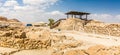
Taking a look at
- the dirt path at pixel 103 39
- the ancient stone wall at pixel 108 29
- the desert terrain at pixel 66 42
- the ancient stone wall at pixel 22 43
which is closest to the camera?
the desert terrain at pixel 66 42

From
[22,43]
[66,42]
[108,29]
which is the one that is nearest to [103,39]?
[66,42]

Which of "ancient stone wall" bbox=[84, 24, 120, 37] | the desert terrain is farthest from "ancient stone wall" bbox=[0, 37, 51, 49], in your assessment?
"ancient stone wall" bbox=[84, 24, 120, 37]

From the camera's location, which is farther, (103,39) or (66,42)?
(103,39)

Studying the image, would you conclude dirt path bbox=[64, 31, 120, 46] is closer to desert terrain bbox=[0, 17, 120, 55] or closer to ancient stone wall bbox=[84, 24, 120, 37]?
desert terrain bbox=[0, 17, 120, 55]

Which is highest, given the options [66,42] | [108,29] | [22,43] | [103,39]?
[108,29]

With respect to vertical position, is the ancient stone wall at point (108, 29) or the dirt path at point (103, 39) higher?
the ancient stone wall at point (108, 29)

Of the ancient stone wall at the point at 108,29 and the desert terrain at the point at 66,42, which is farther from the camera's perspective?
the ancient stone wall at the point at 108,29

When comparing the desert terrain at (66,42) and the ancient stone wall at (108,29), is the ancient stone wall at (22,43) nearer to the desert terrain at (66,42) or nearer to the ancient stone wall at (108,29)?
the desert terrain at (66,42)

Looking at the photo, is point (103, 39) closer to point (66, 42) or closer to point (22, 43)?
point (66, 42)

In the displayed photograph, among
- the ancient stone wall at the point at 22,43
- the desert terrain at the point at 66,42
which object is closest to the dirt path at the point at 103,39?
the desert terrain at the point at 66,42

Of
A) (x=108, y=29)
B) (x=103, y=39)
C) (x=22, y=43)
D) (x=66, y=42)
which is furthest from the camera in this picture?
(x=108, y=29)

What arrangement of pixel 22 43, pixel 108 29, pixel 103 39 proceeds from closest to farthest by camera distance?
pixel 22 43 → pixel 103 39 → pixel 108 29

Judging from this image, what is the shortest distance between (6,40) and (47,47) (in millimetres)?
4628

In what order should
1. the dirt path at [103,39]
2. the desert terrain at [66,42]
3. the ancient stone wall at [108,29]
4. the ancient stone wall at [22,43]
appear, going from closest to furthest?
the desert terrain at [66,42] < the dirt path at [103,39] < the ancient stone wall at [22,43] < the ancient stone wall at [108,29]
